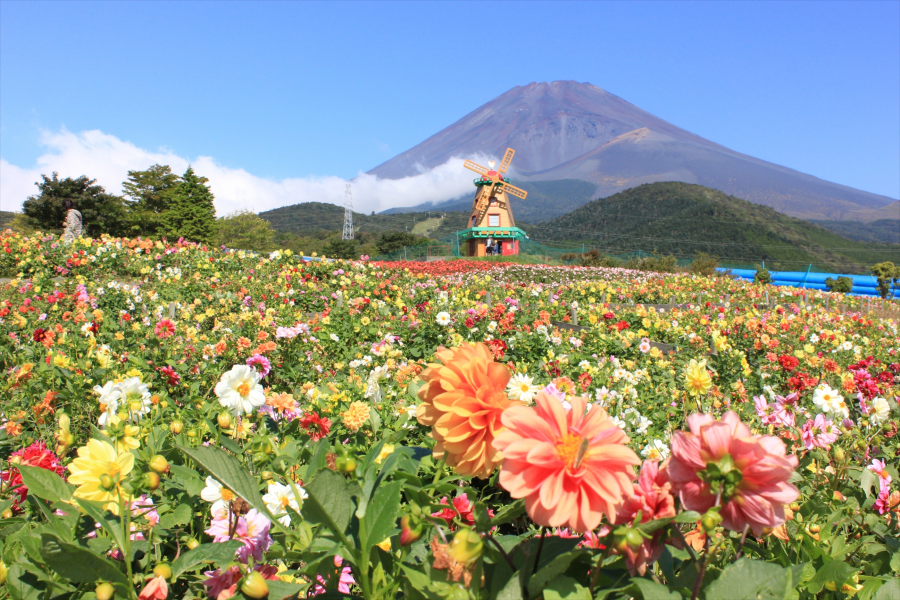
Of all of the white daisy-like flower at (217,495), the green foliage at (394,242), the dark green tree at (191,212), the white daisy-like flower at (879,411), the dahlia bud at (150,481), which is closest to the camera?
the dahlia bud at (150,481)

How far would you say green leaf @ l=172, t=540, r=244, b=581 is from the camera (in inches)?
28.3

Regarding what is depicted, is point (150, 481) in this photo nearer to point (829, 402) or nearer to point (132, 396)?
point (132, 396)

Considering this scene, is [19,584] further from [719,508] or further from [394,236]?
[394,236]

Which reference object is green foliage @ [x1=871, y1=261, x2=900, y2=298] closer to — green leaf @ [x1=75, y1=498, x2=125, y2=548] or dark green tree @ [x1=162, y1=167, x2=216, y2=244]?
green leaf @ [x1=75, y1=498, x2=125, y2=548]

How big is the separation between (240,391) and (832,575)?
1.27 meters

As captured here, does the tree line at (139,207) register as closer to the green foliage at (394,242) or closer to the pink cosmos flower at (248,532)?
the green foliage at (394,242)

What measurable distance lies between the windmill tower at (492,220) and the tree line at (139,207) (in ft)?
65.9

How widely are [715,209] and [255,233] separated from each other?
194 feet

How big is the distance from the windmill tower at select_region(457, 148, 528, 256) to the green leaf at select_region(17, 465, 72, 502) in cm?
3478

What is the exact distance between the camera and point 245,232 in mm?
48312

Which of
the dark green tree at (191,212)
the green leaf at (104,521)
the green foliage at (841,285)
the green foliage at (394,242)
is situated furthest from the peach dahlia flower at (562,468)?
the green foliage at (394,242)

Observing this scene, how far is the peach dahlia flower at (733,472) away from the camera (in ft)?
1.66

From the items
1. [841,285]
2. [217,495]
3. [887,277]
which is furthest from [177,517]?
[841,285]

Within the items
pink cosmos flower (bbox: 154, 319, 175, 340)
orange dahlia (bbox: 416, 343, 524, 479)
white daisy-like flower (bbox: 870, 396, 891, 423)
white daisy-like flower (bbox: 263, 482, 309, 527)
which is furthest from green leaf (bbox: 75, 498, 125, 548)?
pink cosmos flower (bbox: 154, 319, 175, 340)
